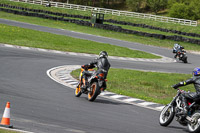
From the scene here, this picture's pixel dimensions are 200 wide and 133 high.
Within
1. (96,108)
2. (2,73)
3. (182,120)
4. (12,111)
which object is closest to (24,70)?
(2,73)

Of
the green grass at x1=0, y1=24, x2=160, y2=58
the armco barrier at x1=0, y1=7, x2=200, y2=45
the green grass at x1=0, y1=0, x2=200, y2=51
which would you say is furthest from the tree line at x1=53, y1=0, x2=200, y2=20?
the green grass at x1=0, y1=24, x2=160, y2=58

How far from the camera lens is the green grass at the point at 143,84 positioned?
15446mm

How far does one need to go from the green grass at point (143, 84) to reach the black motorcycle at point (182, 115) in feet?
12.8

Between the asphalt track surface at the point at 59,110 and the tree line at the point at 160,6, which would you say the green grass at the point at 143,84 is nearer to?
the asphalt track surface at the point at 59,110

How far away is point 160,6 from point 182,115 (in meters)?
101

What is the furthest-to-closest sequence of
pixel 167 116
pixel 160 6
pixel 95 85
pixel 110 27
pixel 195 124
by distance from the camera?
pixel 160 6 → pixel 110 27 → pixel 95 85 → pixel 167 116 → pixel 195 124

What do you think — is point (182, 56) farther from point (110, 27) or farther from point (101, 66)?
point (110, 27)

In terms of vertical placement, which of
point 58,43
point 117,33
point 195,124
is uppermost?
point 195,124

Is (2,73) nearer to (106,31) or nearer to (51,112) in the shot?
(51,112)

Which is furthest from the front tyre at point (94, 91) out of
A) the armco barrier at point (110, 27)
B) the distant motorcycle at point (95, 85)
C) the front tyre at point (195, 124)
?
the armco barrier at point (110, 27)

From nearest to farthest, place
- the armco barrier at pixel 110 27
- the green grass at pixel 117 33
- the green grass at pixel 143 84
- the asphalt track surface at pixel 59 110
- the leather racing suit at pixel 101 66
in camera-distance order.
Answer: the asphalt track surface at pixel 59 110, the leather racing suit at pixel 101 66, the green grass at pixel 143 84, the green grass at pixel 117 33, the armco barrier at pixel 110 27

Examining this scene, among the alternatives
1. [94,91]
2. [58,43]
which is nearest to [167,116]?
[94,91]

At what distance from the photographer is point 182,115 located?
9688 mm

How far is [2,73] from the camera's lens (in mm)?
16719
